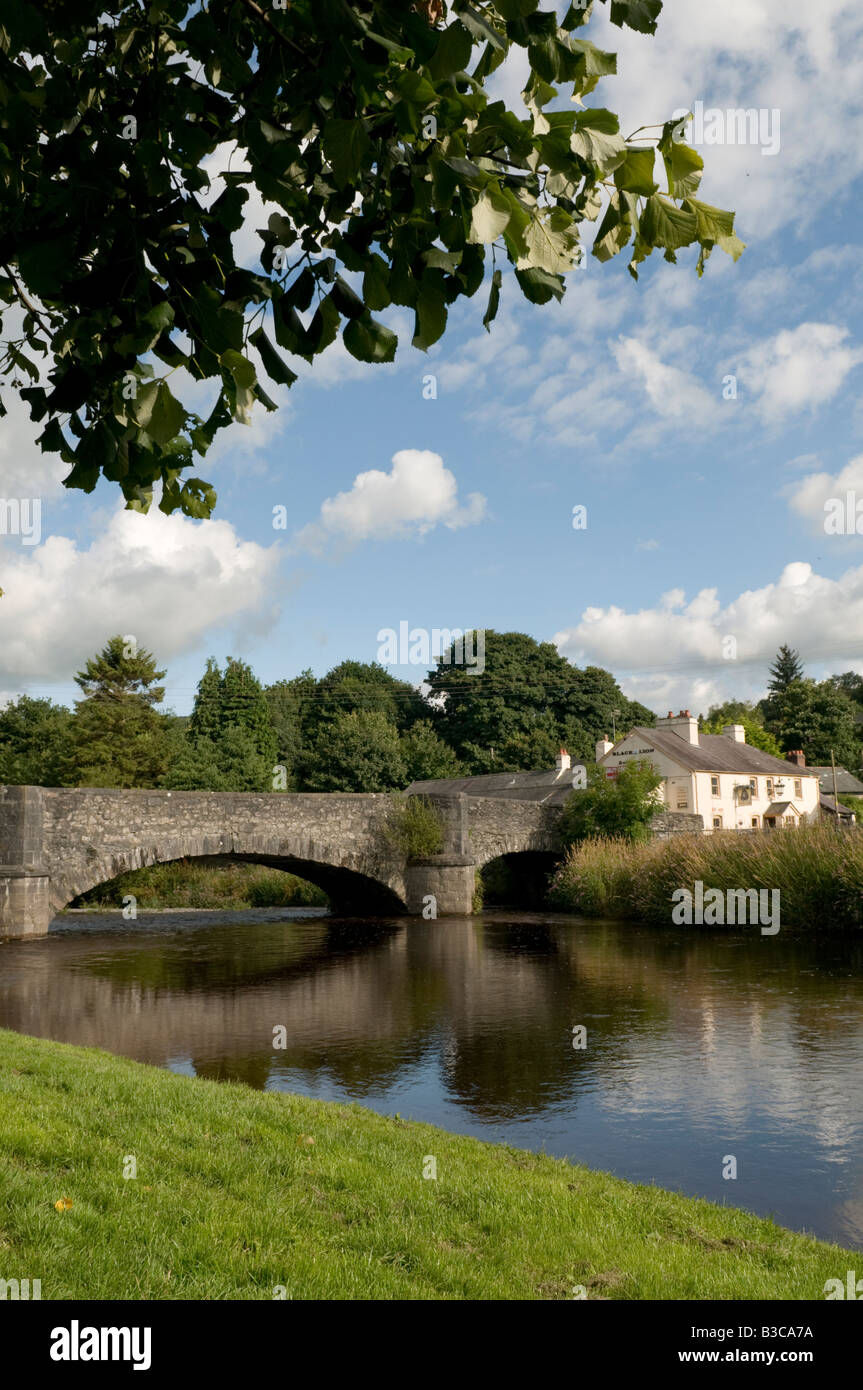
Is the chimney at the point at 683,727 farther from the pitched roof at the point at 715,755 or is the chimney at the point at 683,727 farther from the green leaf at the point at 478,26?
the green leaf at the point at 478,26

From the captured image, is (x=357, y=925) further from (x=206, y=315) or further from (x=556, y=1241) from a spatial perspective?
(x=206, y=315)

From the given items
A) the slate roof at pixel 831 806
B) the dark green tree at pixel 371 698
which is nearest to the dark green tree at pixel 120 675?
the dark green tree at pixel 371 698

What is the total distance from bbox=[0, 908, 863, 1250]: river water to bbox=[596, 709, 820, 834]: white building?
813 inches

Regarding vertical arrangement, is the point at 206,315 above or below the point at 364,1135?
above

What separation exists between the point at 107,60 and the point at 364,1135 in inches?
223

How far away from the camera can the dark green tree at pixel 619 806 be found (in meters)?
29.7

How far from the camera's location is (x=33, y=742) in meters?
54.3

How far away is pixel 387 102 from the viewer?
8.60 feet

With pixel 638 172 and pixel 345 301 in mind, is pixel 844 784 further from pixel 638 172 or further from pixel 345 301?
pixel 345 301

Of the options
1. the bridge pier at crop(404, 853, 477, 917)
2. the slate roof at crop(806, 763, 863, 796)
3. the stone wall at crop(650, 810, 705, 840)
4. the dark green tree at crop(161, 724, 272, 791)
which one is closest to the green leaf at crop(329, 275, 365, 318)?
the bridge pier at crop(404, 853, 477, 917)

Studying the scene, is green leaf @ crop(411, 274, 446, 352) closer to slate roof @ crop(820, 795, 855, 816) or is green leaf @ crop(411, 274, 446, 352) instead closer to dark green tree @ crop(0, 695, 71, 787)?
dark green tree @ crop(0, 695, 71, 787)

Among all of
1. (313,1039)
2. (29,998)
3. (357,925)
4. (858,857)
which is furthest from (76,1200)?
(357,925)

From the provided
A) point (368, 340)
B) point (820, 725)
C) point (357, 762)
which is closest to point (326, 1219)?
point (368, 340)

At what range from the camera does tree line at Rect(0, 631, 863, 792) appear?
44.6 m
